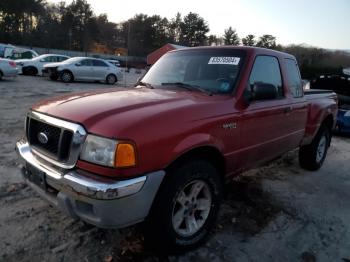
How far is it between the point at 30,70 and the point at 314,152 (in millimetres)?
19445

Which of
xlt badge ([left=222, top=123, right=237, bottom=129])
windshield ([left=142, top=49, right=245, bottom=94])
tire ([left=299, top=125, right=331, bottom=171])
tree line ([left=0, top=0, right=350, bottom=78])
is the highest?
tree line ([left=0, top=0, right=350, bottom=78])

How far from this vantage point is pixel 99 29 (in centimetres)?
7319

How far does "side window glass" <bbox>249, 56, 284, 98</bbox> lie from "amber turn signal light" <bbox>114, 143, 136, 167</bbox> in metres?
1.80

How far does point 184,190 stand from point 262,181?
2.49 meters

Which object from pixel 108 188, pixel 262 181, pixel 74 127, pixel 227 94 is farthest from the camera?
pixel 262 181

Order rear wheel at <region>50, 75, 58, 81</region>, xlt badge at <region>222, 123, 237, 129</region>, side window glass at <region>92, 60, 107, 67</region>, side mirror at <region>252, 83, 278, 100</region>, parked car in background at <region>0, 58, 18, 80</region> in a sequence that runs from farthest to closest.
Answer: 1. side window glass at <region>92, 60, 107, 67</region>
2. rear wheel at <region>50, 75, 58, 81</region>
3. parked car in background at <region>0, 58, 18, 80</region>
4. side mirror at <region>252, 83, 278, 100</region>
5. xlt badge at <region>222, 123, 237, 129</region>

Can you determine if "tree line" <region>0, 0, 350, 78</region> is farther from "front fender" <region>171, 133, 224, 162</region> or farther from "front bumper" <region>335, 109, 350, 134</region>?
"front fender" <region>171, 133, 224, 162</region>

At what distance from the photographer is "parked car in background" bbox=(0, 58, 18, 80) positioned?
54.0 ft

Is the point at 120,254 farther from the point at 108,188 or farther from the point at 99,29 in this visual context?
the point at 99,29

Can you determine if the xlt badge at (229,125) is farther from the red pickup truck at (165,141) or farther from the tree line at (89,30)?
the tree line at (89,30)

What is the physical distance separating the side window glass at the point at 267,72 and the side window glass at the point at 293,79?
297mm

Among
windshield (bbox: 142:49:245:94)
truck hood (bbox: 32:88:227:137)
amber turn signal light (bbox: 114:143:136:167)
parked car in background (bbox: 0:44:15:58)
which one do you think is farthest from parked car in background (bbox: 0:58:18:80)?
amber turn signal light (bbox: 114:143:136:167)

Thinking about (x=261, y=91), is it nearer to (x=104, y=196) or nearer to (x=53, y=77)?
(x=104, y=196)

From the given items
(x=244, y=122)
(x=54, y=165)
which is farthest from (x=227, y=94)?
(x=54, y=165)
